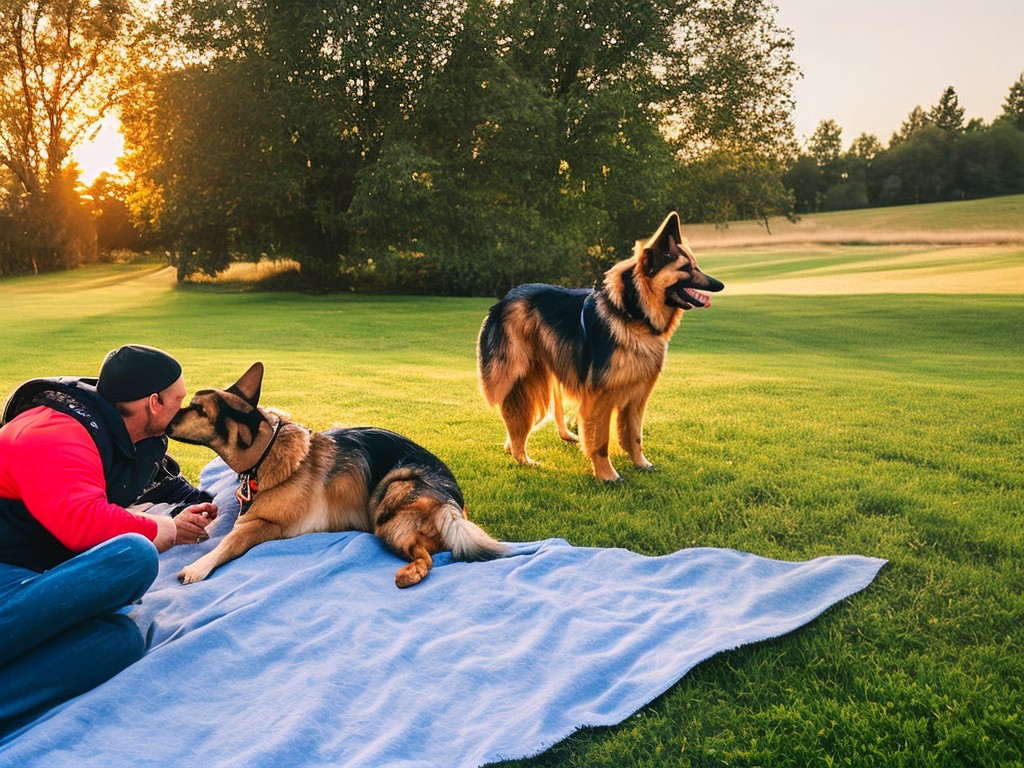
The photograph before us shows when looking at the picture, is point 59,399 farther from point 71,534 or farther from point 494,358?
point 494,358

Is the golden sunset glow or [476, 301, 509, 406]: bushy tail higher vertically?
the golden sunset glow

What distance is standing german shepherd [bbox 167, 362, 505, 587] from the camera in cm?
451

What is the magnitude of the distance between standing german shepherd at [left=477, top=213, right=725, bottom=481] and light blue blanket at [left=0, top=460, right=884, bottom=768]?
1942 mm

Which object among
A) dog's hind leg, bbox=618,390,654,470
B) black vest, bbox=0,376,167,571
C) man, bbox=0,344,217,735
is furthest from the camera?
dog's hind leg, bbox=618,390,654,470

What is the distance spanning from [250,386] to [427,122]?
24.0 metres

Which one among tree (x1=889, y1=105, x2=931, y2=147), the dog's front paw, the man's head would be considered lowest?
the dog's front paw

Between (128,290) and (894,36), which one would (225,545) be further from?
(128,290)

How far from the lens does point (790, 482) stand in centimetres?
634

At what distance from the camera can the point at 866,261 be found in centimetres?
4050

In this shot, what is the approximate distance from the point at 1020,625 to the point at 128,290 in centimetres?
3508

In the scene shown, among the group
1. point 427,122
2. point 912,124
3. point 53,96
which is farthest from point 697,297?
point 912,124

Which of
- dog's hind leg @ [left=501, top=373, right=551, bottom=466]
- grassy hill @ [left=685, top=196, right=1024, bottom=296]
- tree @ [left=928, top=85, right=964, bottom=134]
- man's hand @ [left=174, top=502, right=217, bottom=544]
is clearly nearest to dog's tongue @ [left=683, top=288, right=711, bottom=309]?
dog's hind leg @ [left=501, top=373, right=551, bottom=466]

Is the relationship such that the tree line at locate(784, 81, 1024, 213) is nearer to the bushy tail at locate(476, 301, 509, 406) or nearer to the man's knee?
the bushy tail at locate(476, 301, 509, 406)

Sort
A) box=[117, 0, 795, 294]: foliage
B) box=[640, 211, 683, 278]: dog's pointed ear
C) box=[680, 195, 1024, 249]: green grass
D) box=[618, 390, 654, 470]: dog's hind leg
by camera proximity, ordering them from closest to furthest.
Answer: box=[640, 211, 683, 278]: dog's pointed ear → box=[618, 390, 654, 470]: dog's hind leg → box=[117, 0, 795, 294]: foliage → box=[680, 195, 1024, 249]: green grass
